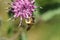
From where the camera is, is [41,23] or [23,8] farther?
[41,23]

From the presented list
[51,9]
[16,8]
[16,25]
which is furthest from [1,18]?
[51,9]

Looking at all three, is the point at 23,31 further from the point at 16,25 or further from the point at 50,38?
the point at 50,38

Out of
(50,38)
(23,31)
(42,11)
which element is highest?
(42,11)

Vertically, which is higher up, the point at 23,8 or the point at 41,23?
the point at 23,8

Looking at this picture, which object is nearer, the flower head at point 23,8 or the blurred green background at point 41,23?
the flower head at point 23,8
